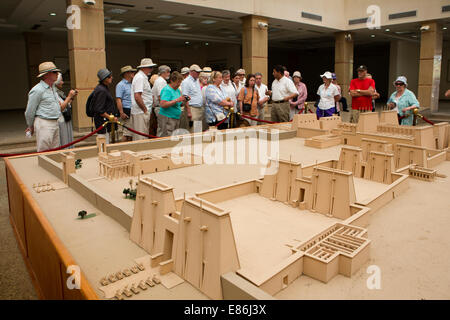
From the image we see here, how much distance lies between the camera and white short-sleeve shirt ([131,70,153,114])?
6289 mm

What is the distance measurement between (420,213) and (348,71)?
16.3 metres

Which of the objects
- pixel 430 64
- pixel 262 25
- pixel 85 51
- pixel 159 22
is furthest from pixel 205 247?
pixel 430 64

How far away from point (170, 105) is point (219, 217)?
462 cm

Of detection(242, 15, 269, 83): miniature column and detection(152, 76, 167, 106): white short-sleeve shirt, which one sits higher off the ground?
detection(242, 15, 269, 83): miniature column

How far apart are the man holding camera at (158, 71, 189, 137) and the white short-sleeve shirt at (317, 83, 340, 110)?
3466 millimetres

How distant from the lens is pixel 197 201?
2018 millimetres

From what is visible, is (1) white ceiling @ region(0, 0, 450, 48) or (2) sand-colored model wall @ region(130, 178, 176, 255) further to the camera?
(1) white ceiling @ region(0, 0, 450, 48)

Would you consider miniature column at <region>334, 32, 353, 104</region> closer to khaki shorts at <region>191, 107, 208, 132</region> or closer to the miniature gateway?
khaki shorts at <region>191, 107, 208, 132</region>

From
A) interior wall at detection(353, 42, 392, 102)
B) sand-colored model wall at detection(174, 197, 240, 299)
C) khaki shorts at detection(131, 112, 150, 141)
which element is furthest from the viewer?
interior wall at detection(353, 42, 392, 102)

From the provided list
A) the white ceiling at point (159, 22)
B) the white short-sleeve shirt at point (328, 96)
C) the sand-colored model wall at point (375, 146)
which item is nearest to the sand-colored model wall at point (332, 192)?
the sand-colored model wall at point (375, 146)

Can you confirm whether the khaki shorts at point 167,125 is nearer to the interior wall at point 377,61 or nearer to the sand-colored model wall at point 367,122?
the sand-colored model wall at point 367,122

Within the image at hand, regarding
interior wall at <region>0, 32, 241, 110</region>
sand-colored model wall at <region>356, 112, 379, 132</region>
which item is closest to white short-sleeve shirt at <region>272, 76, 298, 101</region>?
sand-colored model wall at <region>356, 112, 379, 132</region>
